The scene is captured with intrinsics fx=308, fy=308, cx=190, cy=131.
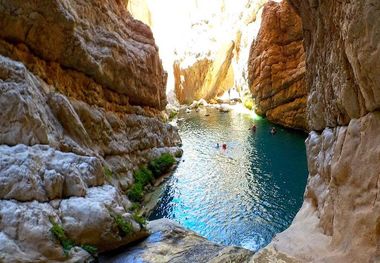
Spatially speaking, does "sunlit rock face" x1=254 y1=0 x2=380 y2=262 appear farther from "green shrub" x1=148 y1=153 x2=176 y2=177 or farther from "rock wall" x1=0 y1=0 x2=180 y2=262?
"green shrub" x1=148 y1=153 x2=176 y2=177

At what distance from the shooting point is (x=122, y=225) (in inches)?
492

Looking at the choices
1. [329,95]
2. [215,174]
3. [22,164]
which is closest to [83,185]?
[22,164]

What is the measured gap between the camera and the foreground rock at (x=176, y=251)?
10.5 m

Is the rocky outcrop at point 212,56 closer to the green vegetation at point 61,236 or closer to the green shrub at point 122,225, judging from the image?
the green shrub at point 122,225

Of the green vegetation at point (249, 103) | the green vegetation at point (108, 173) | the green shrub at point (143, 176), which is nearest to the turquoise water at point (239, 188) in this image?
the green shrub at point (143, 176)

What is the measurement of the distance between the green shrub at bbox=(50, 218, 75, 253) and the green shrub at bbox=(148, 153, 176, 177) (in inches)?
633

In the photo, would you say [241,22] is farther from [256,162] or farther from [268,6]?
[256,162]

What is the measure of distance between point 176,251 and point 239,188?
13115 millimetres

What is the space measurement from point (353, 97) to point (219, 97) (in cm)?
7929

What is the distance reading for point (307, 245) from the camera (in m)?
8.95

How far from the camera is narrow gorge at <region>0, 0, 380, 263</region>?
7.70m

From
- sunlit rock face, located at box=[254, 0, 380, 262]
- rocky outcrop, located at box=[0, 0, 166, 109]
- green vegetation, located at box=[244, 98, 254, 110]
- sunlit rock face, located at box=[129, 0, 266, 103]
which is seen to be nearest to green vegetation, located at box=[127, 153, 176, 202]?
rocky outcrop, located at box=[0, 0, 166, 109]

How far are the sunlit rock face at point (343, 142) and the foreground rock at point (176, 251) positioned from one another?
65.4 inches

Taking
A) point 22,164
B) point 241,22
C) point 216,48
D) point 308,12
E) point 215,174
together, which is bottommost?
point 215,174
